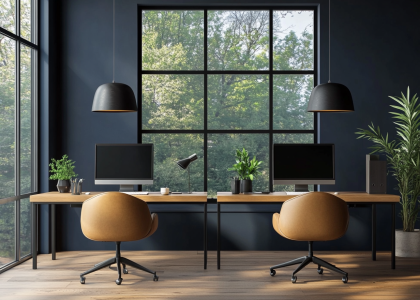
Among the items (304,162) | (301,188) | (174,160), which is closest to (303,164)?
(304,162)

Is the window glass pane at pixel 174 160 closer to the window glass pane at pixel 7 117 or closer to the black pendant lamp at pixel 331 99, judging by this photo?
the window glass pane at pixel 7 117

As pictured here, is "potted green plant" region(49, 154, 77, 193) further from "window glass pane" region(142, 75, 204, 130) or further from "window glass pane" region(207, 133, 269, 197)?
"window glass pane" region(207, 133, 269, 197)

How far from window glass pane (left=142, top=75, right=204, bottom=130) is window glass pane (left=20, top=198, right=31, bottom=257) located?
1.67 metres

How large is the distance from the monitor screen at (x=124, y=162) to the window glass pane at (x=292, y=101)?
1.67 metres

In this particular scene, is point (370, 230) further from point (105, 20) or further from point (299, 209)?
point (105, 20)

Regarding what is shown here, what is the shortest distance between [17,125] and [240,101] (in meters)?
2.55

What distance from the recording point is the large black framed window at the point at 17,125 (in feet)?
13.8

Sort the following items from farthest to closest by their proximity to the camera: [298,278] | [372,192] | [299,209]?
[372,192], [298,278], [299,209]

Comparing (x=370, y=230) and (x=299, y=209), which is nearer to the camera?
(x=299, y=209)

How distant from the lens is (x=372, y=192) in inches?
176

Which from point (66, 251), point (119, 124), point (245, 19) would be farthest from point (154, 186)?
point (245, 19)

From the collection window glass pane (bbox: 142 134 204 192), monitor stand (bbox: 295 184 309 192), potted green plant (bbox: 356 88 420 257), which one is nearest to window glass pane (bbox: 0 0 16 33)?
window glass pane (bbox: 142 134 204 192)

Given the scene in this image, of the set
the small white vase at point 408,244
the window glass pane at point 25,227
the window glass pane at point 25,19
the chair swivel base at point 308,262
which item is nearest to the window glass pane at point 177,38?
the window glass pane at point 25,19

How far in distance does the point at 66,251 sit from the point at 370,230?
12.0ft
